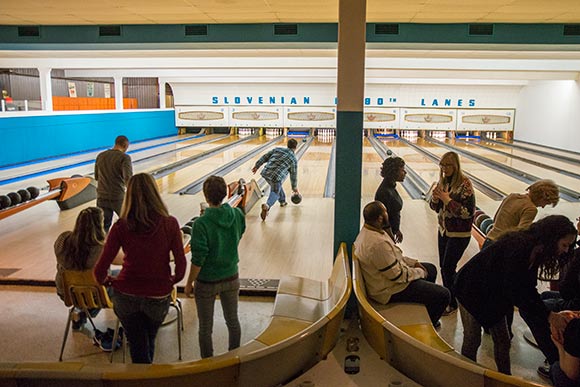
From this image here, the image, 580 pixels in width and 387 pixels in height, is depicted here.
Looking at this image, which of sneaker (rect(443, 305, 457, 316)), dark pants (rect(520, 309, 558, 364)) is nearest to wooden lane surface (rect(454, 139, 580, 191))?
sneaker (rect(443, 305, 457, 316))

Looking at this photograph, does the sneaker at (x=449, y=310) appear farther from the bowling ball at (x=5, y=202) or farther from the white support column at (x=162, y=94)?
the white support column at (x=162, y=94)

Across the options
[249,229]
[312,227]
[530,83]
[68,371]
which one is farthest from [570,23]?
[530,83]

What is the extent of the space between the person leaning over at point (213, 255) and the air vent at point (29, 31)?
5624mm

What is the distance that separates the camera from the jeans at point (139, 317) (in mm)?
2379

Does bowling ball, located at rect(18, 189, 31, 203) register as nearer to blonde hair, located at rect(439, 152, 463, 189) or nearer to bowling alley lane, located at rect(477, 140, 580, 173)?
blonde hair, located at rect(439, 152, 463, 189)

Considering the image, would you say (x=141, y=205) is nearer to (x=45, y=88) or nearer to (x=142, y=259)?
(x=142, y=259)

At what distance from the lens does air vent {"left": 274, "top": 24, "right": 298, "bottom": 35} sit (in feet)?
21.2

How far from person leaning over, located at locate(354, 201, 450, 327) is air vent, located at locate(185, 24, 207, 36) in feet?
14.6

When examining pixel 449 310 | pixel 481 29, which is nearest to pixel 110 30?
pixel 481 29

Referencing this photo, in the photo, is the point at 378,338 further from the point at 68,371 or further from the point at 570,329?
the point at 68,371

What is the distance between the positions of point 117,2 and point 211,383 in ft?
14.4

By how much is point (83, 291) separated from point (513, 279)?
2.16m

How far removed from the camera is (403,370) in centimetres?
261

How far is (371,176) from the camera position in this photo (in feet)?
30.7
